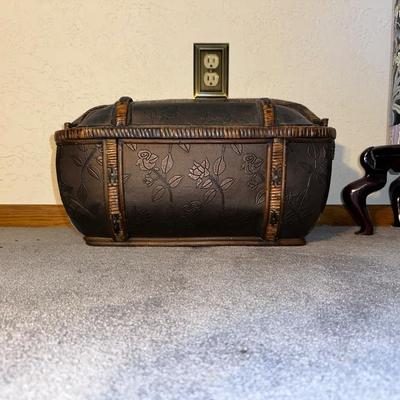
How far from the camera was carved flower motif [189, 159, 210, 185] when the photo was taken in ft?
3.14

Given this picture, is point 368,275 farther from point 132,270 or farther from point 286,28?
point 286,28

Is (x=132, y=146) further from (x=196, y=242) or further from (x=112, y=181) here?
(x=196, y=242)

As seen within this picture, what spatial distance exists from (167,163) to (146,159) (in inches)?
2.1

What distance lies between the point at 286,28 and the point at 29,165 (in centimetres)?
110

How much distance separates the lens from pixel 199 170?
958mm

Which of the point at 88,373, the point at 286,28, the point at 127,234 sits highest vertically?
the point at 286,28

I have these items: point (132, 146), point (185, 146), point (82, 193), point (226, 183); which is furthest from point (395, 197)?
point (82, 193)

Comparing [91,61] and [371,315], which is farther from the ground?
[91,61]

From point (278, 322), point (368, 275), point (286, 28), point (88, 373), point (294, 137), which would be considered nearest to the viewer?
point (88, 373)

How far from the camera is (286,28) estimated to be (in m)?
1.40

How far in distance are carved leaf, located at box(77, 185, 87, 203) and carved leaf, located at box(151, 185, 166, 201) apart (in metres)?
0.18

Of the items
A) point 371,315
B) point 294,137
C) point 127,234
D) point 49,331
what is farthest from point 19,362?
point 294,137

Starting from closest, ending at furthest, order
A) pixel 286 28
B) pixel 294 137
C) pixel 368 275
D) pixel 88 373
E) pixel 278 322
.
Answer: pixel 88 373 < pixel 278 322 < pixel 368 275 < pixel 294 137 < pixel 286 28

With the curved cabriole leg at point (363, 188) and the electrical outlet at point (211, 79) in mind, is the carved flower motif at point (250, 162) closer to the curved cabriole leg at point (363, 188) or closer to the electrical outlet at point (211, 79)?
the curved cabriole leg at point (363, 188)
